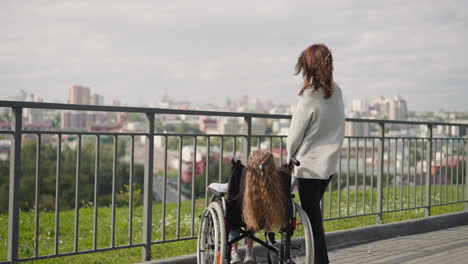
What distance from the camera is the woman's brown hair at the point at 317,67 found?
383cm

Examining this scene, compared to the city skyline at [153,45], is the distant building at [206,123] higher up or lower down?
lower down

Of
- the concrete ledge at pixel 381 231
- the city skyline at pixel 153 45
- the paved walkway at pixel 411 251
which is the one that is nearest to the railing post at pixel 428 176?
the concrete ledge at pixel 381 231

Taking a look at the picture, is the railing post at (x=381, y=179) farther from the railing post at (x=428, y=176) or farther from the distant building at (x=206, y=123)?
the distant building at (x=206, y=123)

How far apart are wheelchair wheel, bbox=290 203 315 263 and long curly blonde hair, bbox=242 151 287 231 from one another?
0.13 metres

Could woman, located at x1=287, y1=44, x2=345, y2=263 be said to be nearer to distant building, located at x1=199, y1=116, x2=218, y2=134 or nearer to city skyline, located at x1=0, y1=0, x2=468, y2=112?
distant building, located at x1=199, y1=116, x2=218, y2=134

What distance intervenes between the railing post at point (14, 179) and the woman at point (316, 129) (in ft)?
5.79

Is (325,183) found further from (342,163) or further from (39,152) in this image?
(342,163)

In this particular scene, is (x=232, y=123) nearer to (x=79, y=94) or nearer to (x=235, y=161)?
(x=235, y=161)

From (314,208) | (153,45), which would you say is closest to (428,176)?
(314,208)

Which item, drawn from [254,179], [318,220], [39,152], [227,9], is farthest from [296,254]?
[227,9]

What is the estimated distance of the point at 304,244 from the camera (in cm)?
392

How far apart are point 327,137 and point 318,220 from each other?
0.57 metres

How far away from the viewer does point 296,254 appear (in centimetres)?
377

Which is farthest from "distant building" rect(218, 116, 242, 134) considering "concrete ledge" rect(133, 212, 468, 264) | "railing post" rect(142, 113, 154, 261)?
"concrete ledge" rect(133, 212, 468, 264)
